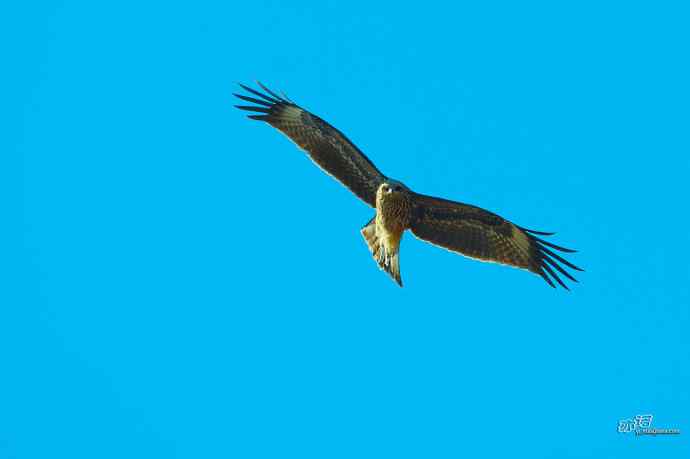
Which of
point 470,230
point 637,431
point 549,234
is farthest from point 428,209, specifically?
point 637,431

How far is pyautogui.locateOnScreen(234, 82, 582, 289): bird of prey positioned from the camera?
8.86 meters

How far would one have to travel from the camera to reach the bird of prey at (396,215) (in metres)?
8.86

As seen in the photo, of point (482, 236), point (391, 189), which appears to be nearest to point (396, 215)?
point (391, 189)

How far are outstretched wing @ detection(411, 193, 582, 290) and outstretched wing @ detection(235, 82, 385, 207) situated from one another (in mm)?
607

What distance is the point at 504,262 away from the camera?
9.35m

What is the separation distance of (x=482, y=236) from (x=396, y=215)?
50.6 inches

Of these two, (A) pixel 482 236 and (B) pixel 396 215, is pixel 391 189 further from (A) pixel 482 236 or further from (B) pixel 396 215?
(A) pixel 482 236

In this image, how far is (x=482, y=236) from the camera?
9414 millimetres

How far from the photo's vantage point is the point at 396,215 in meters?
8.80

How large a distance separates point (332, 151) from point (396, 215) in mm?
1093

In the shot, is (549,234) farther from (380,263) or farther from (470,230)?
(380,263)

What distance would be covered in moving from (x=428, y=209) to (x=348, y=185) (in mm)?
1023

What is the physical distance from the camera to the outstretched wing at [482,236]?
9148 millimetres

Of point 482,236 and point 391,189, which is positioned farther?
point 482,236
